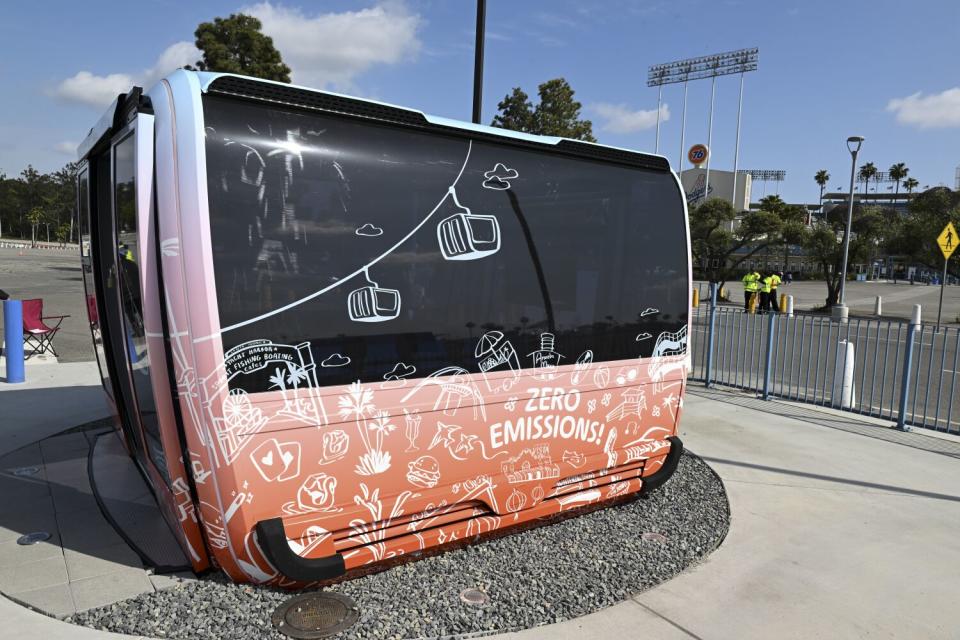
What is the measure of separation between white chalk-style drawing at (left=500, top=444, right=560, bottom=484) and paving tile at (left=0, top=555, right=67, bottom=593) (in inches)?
108

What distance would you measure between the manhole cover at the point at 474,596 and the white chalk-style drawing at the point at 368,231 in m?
2.19

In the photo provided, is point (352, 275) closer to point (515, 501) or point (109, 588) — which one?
point (515, 501)

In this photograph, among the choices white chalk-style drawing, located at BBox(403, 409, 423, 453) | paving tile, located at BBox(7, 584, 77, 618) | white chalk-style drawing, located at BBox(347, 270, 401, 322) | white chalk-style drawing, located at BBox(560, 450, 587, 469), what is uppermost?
white chalk-style drawing, located at BBox(347, 270, 401, 322)

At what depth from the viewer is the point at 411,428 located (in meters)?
3.66

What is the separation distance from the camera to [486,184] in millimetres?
3969

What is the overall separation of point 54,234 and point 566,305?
114m

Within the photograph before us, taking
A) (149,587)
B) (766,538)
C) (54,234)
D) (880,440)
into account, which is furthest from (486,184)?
(54,234)

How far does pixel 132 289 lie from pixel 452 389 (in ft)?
6.71

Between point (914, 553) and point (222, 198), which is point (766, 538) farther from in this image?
point (222, 198)

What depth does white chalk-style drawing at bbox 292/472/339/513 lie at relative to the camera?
3.37 m

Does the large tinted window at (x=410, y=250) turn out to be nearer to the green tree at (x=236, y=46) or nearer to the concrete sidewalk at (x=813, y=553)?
the concrete sidewalk at (x=813, y=553)

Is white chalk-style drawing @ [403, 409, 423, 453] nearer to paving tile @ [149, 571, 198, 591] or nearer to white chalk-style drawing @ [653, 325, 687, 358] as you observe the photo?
paving tile @ [149, 571, 198, 591]

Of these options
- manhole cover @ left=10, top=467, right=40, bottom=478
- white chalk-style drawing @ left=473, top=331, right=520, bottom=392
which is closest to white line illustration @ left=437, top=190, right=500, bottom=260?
white chalk-style drawing @ left=473, top=331, right=520, bottom=392

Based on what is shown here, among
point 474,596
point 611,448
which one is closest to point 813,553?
point 611,448
